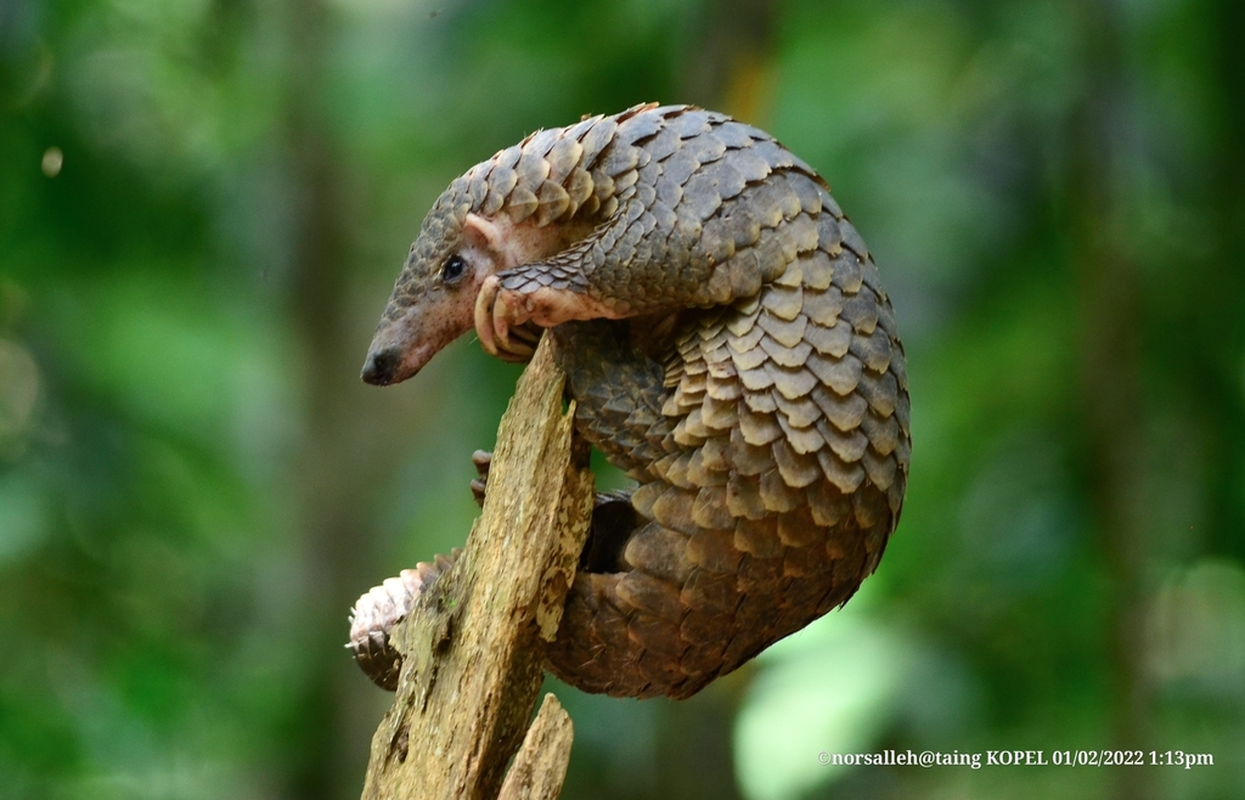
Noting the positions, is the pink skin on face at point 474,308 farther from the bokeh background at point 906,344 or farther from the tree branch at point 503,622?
the bokeh background at point 906,344

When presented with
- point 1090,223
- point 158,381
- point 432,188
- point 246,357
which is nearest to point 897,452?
point 1090,223

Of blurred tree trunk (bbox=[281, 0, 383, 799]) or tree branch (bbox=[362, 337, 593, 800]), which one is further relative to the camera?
blurred tree trunk (bbox=[281, 0, 383, 799])

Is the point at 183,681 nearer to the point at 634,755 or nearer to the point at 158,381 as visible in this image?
the point at 158,381

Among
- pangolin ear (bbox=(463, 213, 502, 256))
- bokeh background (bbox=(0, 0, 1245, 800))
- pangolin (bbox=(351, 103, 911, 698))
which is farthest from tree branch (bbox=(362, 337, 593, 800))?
bokeh background (bbox=(0, 0, 1245, 800))

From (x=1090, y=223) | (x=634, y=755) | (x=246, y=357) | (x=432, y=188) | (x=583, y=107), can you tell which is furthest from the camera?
(x=432, y=188)

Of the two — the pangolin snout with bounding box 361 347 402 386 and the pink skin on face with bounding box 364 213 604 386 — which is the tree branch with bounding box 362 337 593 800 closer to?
the pink skin on face with bounding box 364 213 604 386

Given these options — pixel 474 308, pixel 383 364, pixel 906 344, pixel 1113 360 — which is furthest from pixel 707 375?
pixel 906 344
